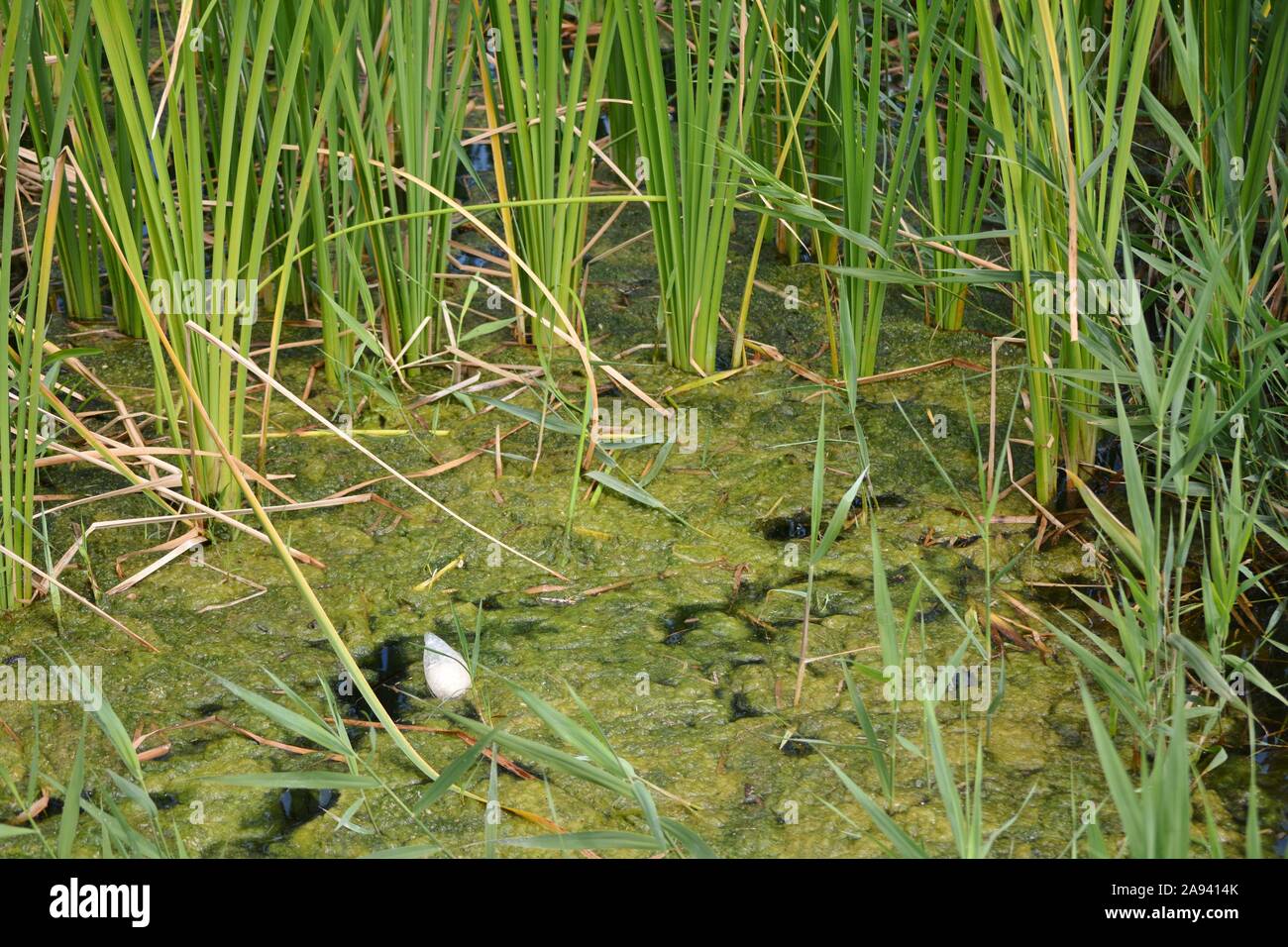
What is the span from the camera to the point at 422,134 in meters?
1.86

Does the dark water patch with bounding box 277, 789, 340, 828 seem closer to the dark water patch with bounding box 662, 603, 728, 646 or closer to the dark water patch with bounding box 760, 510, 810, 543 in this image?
the dark water patch with bounding box 662, 603, 728, 646

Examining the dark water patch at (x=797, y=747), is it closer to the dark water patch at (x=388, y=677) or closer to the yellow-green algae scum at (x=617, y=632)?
the yellow-green algae scum at (x=617, y=632)

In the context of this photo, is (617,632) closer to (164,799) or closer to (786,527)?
(786,527)

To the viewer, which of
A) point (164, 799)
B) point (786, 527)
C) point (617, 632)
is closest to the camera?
point (164, 799)

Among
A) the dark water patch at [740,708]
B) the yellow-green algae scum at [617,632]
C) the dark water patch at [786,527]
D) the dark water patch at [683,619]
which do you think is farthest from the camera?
the dark water patch at [786,527]

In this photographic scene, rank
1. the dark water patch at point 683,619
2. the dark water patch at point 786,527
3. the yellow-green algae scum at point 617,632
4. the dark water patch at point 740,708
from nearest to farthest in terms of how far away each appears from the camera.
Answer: the yellow-green algae scum at point 617,632, the dark water patch at point 740,708, the dark water patch at point 683,619, the dark water patch at point 786,527

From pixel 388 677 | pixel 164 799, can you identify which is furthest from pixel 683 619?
pixel 164 799

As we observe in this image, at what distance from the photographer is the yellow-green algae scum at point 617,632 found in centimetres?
127

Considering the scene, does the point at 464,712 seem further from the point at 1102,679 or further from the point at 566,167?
the point at 566,167

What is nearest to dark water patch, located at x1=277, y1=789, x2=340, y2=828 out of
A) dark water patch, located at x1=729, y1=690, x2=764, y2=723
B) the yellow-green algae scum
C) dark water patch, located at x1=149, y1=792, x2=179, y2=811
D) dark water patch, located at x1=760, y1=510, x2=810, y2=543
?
the yellow-green algae scum

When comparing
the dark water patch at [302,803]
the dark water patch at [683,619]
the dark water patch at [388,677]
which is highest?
the dark water patch at [683,619]

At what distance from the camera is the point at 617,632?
1.55m

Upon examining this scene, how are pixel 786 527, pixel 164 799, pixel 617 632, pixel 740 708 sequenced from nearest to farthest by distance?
pixel 164 799
pixel 740 708
pixel 617 632
pixel 786 527

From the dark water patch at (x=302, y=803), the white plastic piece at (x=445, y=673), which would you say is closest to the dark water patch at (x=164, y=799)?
the dark water patch at (x=302, y=803)
